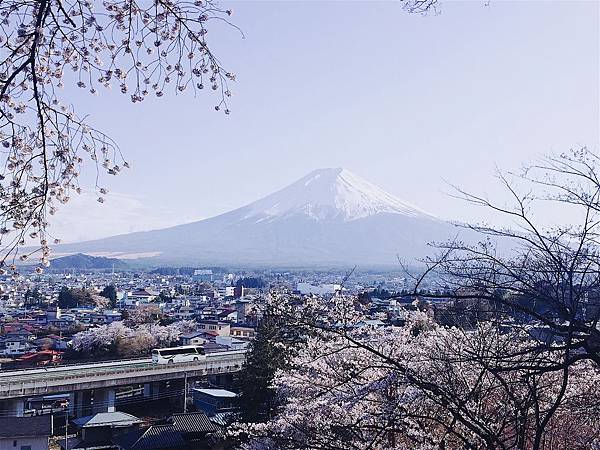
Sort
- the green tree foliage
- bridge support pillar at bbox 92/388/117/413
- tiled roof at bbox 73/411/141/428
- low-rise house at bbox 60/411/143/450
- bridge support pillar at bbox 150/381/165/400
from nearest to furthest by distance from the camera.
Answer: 1. the green tree foliage
2. low-rise house at bbox 60/411/143/450
3. tiled roof at bbox 73/411/141/428
4. bridge support pillar at bbox 92/388/117/413
5. bridge support pillar at bbox 150/381/165/400

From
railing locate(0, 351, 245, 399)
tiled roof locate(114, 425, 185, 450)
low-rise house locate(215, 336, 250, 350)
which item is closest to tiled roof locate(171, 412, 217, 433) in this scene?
tiled roof locate(114, 425, 185, 450)

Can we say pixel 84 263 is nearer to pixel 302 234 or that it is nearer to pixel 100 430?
pixel 302 234

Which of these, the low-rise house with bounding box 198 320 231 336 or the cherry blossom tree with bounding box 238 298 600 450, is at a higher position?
the cherry blossom tree with bounding box 238 298 600 450

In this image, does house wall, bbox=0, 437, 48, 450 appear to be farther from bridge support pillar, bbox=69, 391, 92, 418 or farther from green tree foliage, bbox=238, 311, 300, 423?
bridge support pillar, bbox=69, 391, 92, 418

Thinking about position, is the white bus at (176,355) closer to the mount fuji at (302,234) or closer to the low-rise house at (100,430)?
the low-rise house at (100,430)

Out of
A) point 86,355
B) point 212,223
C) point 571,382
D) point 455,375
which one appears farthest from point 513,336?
point 212,223

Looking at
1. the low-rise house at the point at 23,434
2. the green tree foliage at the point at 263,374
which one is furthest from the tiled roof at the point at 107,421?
the green tree foliage at the point at 263,374

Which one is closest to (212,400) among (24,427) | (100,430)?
(100,430)
